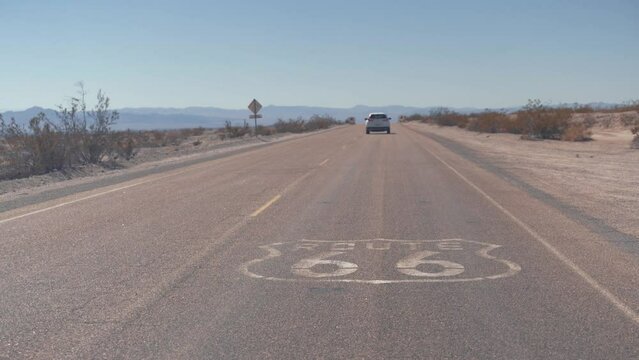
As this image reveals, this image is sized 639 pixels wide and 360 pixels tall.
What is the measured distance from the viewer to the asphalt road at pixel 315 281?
625 centimetres

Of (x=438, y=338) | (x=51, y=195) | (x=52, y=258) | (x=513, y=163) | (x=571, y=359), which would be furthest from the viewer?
(x=513, y=163)

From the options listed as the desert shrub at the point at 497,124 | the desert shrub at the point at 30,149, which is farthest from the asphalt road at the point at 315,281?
the desert shrub at the point at 497,124

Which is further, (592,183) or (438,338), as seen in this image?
(592,183)

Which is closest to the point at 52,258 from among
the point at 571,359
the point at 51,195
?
the point at 571,359

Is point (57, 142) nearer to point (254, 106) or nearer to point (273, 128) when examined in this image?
point (254, 106)

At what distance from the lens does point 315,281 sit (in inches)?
334

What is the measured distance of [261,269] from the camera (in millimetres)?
9141

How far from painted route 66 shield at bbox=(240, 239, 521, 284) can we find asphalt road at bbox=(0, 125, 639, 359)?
3cm

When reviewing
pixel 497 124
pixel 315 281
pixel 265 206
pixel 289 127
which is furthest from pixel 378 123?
pixel 315 281

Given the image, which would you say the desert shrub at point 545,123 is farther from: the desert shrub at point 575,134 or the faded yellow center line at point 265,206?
the faded yellow center line at point 265,206

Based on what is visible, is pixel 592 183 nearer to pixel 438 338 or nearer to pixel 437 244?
pixel 437 244

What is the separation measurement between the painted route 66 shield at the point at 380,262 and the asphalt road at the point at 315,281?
3cm

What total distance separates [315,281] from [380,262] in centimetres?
124

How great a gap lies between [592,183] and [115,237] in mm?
13068
